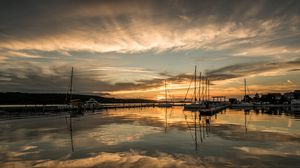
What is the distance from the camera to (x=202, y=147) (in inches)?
790

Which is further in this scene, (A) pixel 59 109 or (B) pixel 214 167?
(A) pixel 59 109

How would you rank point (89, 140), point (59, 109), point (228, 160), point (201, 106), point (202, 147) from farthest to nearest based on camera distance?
point (201, 106) < point (59, 109) < point (89, 140) < point (202, 147) < point (228, 160)

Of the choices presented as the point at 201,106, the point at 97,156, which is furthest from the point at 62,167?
the point at 201,106

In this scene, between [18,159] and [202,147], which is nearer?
[18,159]

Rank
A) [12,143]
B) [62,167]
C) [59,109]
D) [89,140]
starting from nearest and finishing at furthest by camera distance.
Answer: [62,167] → [12,143] → [89,140] → [59,109]

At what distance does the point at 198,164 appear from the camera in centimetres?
1482

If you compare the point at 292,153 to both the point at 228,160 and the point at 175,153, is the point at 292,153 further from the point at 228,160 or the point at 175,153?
the point at 175,153

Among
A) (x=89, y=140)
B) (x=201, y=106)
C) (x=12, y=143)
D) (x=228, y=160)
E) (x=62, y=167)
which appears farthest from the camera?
Result: (x=201, y=106)

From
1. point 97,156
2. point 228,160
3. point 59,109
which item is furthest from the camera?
point 59,109

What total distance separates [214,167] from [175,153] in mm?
4129

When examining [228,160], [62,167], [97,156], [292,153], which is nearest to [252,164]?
[228,160]

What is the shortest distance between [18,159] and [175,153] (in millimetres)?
9749

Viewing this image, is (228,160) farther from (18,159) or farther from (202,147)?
(18,159)

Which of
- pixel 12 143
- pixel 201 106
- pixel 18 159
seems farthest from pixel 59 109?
pixel 18 159
